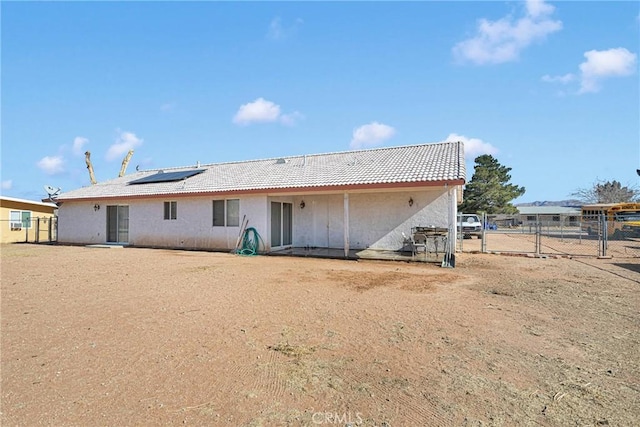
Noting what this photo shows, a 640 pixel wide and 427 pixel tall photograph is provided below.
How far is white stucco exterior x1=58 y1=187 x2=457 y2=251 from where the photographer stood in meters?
13.3

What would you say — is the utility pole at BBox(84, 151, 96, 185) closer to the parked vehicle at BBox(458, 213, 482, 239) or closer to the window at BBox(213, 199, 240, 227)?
the window at BBox(213, 199, 240, 227)

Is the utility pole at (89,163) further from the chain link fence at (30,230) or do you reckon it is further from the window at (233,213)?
the window at (233,213)

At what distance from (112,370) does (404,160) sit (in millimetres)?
12911

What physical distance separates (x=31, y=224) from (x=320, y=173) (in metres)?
19.4

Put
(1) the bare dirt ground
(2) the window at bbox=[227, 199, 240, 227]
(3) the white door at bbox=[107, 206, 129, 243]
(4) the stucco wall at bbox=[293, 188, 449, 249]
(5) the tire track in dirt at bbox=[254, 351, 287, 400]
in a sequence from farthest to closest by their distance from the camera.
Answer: (3) the white door at bbox=[107, 206, 129, 243]
(2) the window at bbox=[227, 199, 240, 227]
(4) the stucco wall at bbox=[293, 188, 449, 249]
(5) the tire track in dirt at bbox=[254, 351, 287, 400]
(1) the bare dirt ground

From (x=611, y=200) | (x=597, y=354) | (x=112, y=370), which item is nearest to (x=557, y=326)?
(x=597, y=354)

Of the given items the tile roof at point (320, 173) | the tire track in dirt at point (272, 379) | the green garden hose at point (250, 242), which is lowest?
the tire track in dirt at point (272, 379)

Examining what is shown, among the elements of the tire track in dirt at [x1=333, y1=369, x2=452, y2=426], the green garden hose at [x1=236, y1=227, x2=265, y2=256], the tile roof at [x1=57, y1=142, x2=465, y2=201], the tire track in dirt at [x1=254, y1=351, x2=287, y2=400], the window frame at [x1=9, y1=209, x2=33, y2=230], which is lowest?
the tire track in dirt at [x1=333, y1=369, x2=452, y2=426]

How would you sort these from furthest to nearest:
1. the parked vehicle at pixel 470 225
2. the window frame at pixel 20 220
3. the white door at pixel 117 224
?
the parked vehicle at pixel 470 225, the window frame at pixel 20 220, the white door at pixel 117 224

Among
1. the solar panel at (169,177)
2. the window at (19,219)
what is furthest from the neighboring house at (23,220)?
the solar panel at (169,177)

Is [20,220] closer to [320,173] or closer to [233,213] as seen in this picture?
[233,213]

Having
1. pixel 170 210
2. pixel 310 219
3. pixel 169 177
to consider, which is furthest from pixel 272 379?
pixel 169 177

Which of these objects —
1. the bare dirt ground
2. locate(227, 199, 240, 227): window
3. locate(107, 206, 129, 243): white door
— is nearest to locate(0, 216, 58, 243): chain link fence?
locate(107, 206, 129, 243): white door

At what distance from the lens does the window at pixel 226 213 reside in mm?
14742
